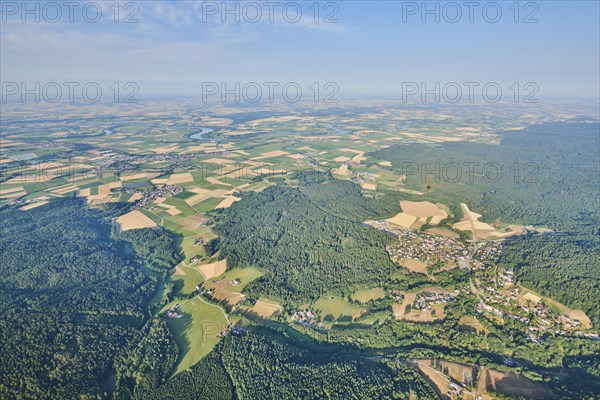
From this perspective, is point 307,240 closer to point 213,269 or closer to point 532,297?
point 213,269

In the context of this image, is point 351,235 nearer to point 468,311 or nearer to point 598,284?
point 468,311

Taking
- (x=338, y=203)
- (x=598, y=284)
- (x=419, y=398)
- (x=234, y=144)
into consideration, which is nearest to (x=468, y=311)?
(x=419, y=398)

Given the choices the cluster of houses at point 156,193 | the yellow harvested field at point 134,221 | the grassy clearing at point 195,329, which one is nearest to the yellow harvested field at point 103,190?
the cluster of houses at point 156,193

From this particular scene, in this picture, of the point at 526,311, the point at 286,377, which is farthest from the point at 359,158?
the point at 286,377

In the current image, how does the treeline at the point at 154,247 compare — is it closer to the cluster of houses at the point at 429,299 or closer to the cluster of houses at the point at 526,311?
the cluster of houses at the point at 429,299

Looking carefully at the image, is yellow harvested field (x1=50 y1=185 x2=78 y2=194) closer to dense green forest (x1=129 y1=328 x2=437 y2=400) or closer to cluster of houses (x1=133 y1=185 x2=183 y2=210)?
cluster of houses (x1=133 y1=185 x2=183 y2=210)
